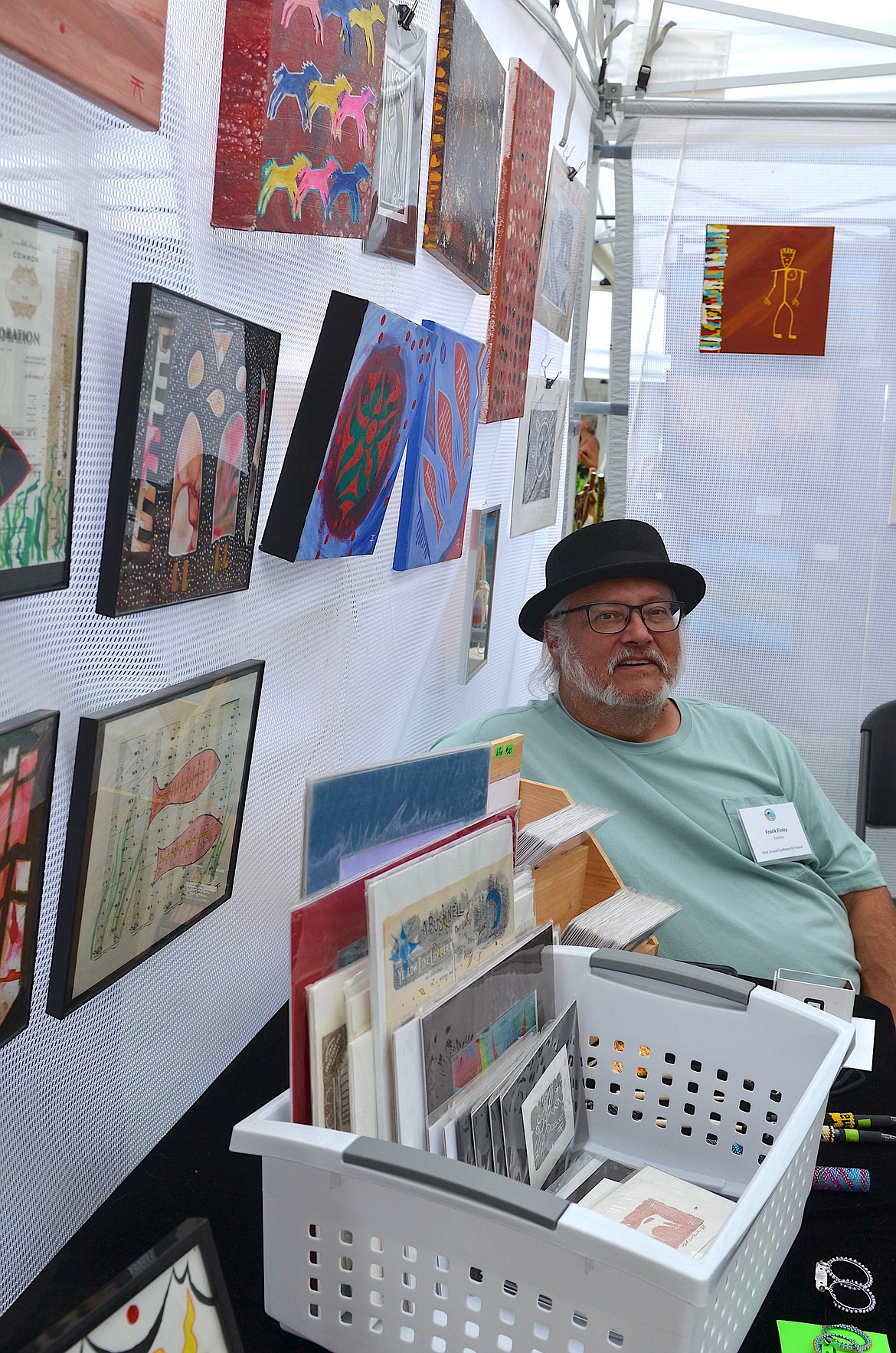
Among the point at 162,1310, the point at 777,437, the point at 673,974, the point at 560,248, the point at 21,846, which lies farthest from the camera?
the point at 777,437

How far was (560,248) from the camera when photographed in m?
2.04

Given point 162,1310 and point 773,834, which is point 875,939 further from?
point 162,1310

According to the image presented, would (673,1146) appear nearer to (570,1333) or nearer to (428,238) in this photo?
(570,1333)

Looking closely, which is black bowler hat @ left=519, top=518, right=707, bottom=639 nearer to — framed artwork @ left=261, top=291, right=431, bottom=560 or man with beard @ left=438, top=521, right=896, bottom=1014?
man with beard @ left=438, top=521, right=896, bottom=1014

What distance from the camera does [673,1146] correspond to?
3.11 ft

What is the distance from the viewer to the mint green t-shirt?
1.63m

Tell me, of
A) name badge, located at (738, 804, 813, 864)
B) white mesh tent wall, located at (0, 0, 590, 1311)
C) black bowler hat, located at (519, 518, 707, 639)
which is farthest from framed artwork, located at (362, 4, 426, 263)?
name badge, located at (738, 804, 813, 864)

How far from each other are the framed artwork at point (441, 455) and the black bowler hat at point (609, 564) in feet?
0.78

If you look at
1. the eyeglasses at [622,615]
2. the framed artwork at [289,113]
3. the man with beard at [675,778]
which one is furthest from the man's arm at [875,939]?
the framed artwork at [289,113]

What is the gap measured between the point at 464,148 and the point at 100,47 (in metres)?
0.85

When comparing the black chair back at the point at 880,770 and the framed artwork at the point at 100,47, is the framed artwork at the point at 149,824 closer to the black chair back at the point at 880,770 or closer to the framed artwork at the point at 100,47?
the framed artwork at the point at 100,47

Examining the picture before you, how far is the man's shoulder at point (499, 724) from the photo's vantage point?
165 centimetres

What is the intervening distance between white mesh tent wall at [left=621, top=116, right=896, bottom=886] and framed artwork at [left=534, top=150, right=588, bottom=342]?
1.25 ft

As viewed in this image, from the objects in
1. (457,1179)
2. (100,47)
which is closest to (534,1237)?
(457,1179)
